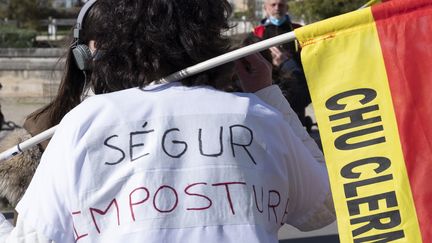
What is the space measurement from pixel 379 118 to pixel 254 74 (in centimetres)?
53

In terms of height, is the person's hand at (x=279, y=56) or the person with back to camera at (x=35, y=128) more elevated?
the person's hand at (x=279, y=56)

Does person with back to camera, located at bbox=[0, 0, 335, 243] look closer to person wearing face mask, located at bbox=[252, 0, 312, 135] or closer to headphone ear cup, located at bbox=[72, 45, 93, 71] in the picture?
headphone ear cup, located at bbox=[72, 45, 93, 71]

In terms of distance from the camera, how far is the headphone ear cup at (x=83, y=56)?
7.72 feet

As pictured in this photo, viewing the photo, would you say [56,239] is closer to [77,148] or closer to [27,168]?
[77,148]

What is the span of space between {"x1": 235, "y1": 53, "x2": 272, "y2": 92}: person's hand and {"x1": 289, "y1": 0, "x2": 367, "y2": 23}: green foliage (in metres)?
17.4

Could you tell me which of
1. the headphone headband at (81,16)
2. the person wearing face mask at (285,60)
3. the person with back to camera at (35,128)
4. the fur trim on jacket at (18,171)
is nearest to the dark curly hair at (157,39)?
the headphone headband at (81,16)

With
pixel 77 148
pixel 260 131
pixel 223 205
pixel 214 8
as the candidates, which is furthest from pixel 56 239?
pixel 214 8

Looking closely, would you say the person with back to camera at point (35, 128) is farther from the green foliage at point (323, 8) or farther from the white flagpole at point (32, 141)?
the green foliage at point (323, 8)

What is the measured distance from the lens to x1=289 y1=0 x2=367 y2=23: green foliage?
2025 cm

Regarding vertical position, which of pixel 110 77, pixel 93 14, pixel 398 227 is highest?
pixel 93 14

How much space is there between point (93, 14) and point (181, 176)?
0.63m

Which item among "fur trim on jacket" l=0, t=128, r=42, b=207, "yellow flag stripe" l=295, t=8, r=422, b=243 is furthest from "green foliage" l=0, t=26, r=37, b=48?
"yellow flag stripe" l=295, t=8, r=422, b=243

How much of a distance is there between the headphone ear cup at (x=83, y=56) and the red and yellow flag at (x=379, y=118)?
0.62 meters

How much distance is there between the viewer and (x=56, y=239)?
1929mm
